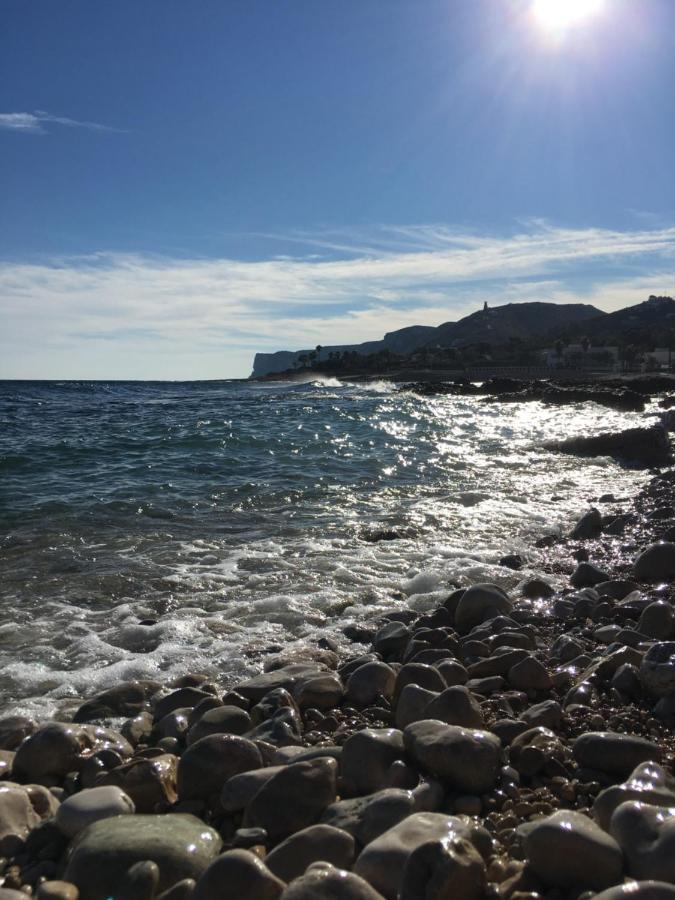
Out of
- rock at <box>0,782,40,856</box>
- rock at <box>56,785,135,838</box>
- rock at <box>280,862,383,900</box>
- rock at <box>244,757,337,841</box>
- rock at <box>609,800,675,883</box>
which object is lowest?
rock at <box>0,782,40,856</box>

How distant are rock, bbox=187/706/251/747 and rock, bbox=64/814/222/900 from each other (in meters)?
0.87

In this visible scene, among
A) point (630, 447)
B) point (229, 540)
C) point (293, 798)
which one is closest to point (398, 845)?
point (293, 798)

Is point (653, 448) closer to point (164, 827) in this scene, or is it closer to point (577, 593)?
point (577, 593)

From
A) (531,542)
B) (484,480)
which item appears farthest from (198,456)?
(531,542)

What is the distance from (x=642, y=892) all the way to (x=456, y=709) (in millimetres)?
1592

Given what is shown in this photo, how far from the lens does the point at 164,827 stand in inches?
102

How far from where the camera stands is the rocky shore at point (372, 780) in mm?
2148

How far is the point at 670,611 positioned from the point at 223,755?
3.28m

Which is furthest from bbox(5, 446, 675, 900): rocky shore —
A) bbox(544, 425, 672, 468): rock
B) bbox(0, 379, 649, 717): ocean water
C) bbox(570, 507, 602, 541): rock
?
bbox(544, 425, 672, 468): rock

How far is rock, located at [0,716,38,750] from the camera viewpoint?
372 cm

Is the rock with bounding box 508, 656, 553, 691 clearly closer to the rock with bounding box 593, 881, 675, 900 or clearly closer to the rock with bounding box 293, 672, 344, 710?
the rock with bounding box 293, 672, 344, 710

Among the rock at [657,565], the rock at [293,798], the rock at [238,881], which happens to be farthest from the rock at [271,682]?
the rock at [657,565]

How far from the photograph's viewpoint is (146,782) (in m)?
3.05

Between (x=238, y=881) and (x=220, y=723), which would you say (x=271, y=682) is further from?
(x=238, y=881)
